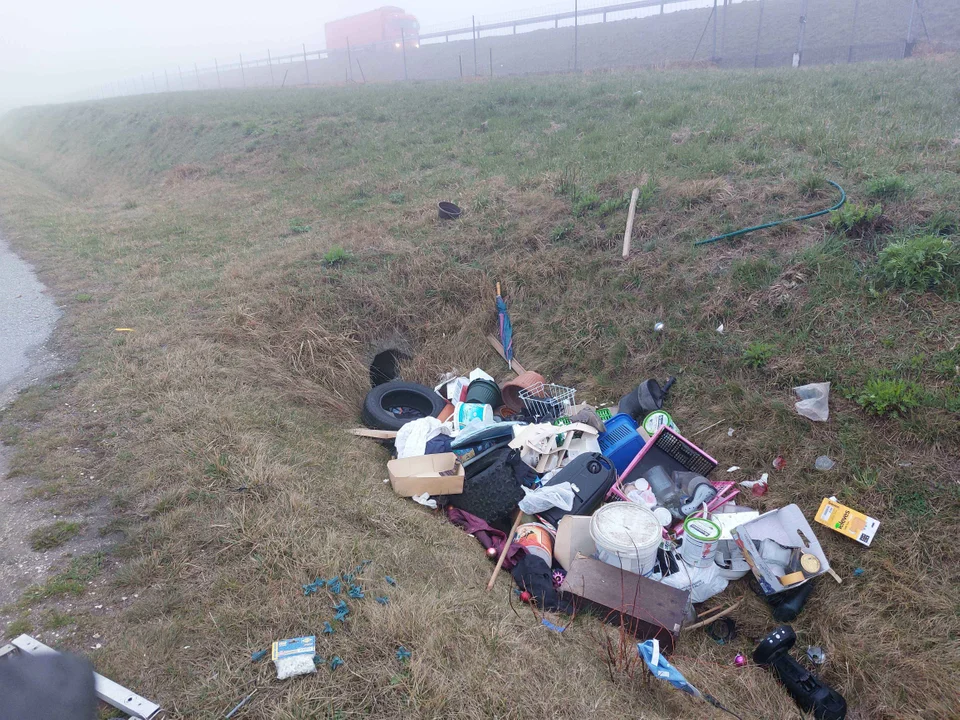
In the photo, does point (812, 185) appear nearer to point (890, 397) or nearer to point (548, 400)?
point (890, 397)

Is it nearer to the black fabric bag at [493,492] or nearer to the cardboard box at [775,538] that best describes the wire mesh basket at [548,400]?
the black fabric bag at [493,492]

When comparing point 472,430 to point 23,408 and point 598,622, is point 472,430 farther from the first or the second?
Answer: point 23,408

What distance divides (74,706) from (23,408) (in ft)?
10.6

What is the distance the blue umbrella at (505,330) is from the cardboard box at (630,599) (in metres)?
2.77

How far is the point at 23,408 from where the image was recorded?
439 centimetres

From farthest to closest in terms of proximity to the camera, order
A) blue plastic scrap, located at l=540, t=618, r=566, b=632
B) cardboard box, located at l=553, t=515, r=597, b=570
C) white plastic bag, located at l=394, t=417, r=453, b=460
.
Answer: white plastic bag, located at l=394, t=417, r=453, b=460, cardboard box, located at l=553, t=515, r=597, b=570, blue plastic scrap, located at l=540, t=618, r=566, b=632

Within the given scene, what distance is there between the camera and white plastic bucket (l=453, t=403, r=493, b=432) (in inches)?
198

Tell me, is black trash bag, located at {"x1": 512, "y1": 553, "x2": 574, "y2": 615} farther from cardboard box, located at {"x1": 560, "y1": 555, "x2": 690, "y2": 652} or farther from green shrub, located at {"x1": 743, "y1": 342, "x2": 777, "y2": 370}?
green shrub, located at {"x1": 743, "y1": 342, "x2": 777, "y2": 370}

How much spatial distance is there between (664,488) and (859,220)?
3.05m

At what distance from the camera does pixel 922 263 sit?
415 cm

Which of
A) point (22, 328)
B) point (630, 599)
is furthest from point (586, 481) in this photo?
point (22, 328)

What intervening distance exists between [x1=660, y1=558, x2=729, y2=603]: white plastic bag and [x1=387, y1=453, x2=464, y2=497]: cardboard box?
1606 mm

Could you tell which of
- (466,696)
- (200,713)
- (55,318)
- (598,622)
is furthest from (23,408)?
(598,622)

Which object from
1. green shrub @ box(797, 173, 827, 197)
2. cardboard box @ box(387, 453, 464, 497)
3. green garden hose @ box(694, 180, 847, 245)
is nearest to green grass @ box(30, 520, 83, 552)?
cardboard box @ box(387, 453, 464, 497)
